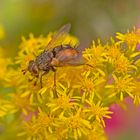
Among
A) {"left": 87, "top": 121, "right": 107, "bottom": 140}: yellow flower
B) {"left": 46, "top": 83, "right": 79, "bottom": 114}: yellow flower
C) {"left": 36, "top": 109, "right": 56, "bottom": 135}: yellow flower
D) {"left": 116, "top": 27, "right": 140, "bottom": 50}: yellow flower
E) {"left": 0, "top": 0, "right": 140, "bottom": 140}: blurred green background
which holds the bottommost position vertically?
{"left": 87, "top": 121, "right": 107, "bottom": 140}: yellow flower

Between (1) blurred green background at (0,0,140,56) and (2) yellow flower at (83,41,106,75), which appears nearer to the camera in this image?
(2) yellow flower at (83,41,106,75)

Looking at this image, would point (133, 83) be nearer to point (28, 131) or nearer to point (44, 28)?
point (28, 131)

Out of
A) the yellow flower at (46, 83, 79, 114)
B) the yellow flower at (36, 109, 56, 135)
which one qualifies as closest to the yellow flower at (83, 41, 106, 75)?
the yellow flower at (46, 83, 79, 114)

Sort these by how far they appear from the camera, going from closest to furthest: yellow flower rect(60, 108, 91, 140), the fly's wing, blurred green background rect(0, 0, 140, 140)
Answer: yellow flower rect(60, 108, 91, 140)
the fly's wing
blurred green background rect(0, 0, 140, 140)

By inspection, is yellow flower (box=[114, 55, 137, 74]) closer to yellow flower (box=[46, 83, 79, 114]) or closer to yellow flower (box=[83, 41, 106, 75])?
yellow flower (box=[83, 41, 106, 75])

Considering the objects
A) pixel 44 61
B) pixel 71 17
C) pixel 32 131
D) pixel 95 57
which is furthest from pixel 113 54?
pixel 71 17

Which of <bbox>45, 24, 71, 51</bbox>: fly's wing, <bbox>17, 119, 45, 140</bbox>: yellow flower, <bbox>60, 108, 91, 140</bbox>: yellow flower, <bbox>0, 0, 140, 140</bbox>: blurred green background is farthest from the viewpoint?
<bbox>0, 0, 140, 140</bbox>: blurred green background

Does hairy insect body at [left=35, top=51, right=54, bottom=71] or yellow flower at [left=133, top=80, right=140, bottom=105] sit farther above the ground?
hairy insect body at [left=35, top=51, right=54, bottom=71]

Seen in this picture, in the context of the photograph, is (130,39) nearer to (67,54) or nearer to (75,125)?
(67,54)
